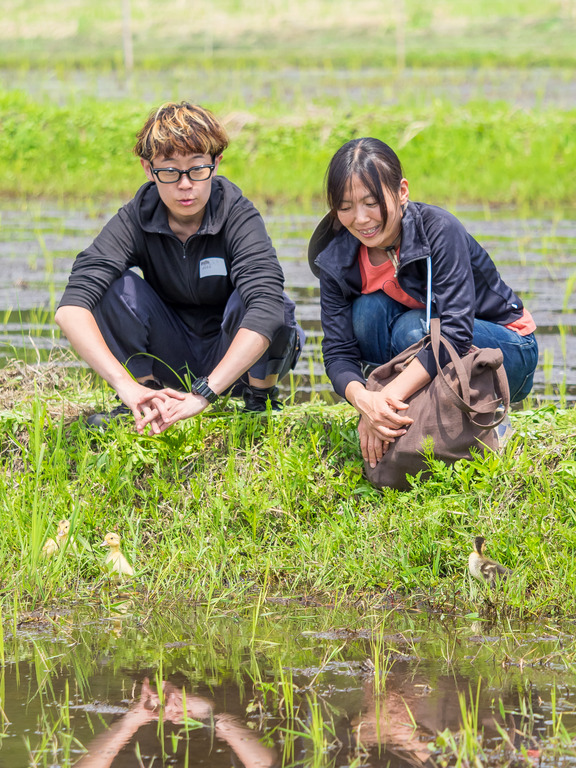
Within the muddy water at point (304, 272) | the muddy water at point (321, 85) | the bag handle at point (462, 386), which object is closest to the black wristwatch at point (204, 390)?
the bag handle at point (462, 386)

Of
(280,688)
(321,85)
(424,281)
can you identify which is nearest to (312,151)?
(321,85)

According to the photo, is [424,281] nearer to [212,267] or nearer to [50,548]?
[212,267]

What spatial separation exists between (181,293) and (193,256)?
0.63 ft

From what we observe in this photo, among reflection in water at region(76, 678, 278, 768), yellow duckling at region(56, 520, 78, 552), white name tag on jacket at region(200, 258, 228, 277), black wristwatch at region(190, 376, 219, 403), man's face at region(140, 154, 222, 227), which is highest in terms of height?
man's face at region(140, 154, 222, 227)

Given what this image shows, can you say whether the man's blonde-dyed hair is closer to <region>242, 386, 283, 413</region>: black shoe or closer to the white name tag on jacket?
the white name tag on jacket

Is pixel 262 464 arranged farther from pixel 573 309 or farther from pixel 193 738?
pixel 573 309

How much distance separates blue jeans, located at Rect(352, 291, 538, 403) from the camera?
4.07 meters

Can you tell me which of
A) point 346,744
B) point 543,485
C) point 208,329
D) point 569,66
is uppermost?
point 569,66

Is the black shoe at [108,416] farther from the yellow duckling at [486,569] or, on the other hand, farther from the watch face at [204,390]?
the yellow duckling at [486,569]

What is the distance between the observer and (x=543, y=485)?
12.9 ft

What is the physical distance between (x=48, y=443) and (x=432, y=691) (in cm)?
197

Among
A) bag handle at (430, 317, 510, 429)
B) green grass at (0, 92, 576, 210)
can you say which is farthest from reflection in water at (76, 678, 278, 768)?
green grass at (0, 92, 576, 210)

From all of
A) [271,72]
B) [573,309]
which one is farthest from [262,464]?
[271,72]

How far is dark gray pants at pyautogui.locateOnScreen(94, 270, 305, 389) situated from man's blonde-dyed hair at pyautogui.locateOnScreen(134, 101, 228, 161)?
0.57m
